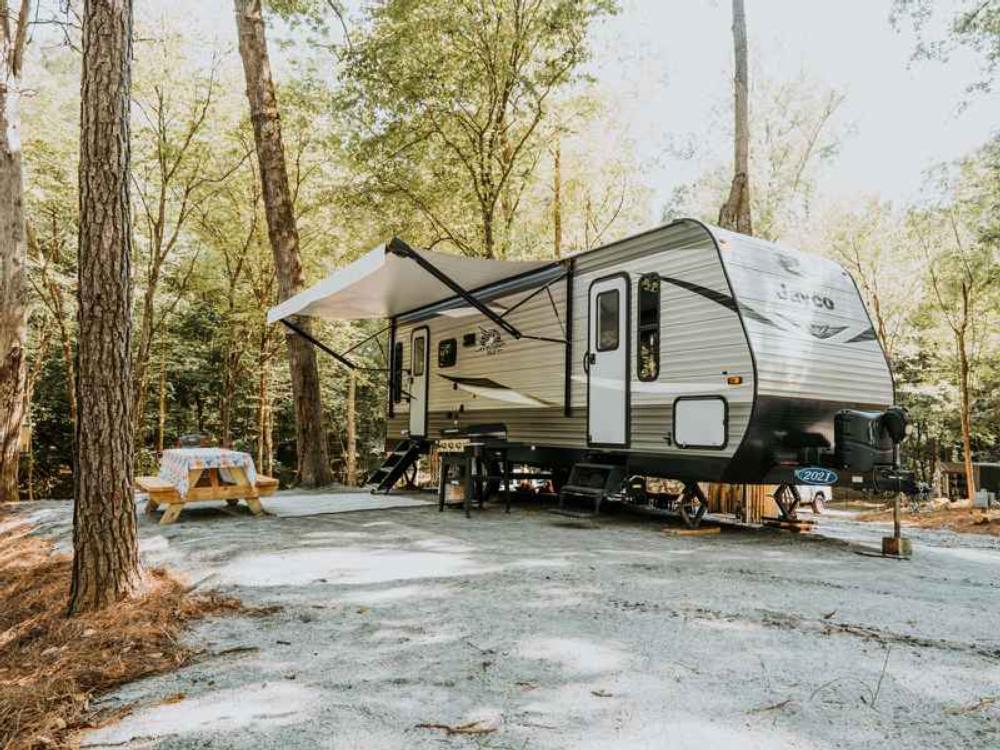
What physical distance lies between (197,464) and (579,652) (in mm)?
4696

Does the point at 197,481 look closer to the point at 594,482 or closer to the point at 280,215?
the point at 594,482

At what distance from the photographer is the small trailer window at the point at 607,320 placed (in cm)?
681

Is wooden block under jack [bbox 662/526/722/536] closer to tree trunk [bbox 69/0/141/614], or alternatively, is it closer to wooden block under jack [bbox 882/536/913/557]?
wooden block under jack [bbox 882/536/913/557]

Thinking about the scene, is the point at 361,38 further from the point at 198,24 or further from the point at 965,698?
the point at 965,698

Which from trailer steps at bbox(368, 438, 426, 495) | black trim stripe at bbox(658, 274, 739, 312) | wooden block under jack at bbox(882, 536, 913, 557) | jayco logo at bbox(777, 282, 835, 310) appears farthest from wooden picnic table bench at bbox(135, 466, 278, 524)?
wooden block under jack at bbox(882, 536, 913, 557)

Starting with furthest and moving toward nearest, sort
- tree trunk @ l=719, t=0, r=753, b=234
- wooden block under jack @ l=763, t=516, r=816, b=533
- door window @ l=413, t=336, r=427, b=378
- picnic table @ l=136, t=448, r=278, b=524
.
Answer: door window @ l=413, t=336, r=427, b=378 < tree trunk @ l=719, t=0, r=753, b=234 < wooden block under jack @ l=763, t=516, r=816, b=533 < picnic table @ l=136, t=448, r=278, b=524

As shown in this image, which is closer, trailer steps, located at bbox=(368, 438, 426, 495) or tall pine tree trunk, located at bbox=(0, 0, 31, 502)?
tall pine tree trunk, located at bbox=(0, 0, 31, 502)

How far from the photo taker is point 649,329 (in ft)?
21.0

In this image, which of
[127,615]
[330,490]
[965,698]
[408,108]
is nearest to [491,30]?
[408,108]

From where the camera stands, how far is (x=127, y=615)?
3104 mm

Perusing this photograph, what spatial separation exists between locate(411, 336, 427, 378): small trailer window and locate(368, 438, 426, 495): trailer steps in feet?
3.36

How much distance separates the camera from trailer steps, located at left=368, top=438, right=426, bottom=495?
942 centimetres

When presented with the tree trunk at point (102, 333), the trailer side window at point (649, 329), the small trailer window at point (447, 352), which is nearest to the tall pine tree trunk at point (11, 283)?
the small trailer window at point (447, 352)

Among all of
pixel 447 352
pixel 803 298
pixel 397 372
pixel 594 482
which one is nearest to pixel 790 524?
pixel 594 482
